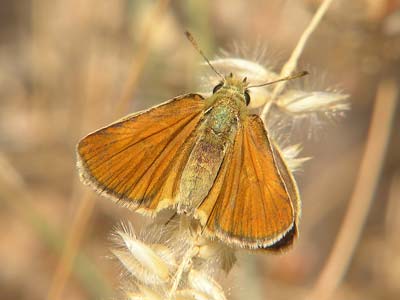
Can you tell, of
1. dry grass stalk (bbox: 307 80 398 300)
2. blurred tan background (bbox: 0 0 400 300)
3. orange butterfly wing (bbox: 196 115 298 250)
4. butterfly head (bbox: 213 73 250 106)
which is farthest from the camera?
blurred tan background (bbox: 0 0 400 300)

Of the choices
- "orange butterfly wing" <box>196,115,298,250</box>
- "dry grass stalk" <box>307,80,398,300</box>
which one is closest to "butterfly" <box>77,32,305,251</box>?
"orange butterfly wing" <box>196,115,298,250</box>

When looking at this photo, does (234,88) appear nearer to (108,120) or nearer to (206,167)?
(206,167)

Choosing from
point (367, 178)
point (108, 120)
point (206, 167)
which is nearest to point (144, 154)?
point (206, 167)

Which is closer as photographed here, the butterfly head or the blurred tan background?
the butterfly head

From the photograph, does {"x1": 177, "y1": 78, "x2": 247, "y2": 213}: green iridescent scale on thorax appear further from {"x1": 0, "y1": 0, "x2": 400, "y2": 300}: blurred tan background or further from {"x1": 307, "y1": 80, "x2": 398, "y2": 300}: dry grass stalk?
{"x1": 0, "y1": 0, "x2": 400, "y2": 300}: blurred tan background

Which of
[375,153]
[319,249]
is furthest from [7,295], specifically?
[375,153]

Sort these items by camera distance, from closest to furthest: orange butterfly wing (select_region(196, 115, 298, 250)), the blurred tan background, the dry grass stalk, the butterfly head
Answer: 1. orange butterfly wing (select_region(196, 115, 298, 250))
2. the butterfly head
3. the dry grass stalk
4. the blurred tan background

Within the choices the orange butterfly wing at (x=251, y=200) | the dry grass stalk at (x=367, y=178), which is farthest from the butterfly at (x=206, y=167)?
the dry grass stalk at (x=367, y=178)

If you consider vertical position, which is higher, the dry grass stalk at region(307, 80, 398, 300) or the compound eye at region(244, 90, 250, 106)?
the dry grass stalk at region(307, 80, 398, 300)

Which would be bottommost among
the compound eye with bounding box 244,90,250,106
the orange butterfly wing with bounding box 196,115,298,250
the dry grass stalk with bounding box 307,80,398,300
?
the orange butterfly wing with bounding box 196,115,298,250
